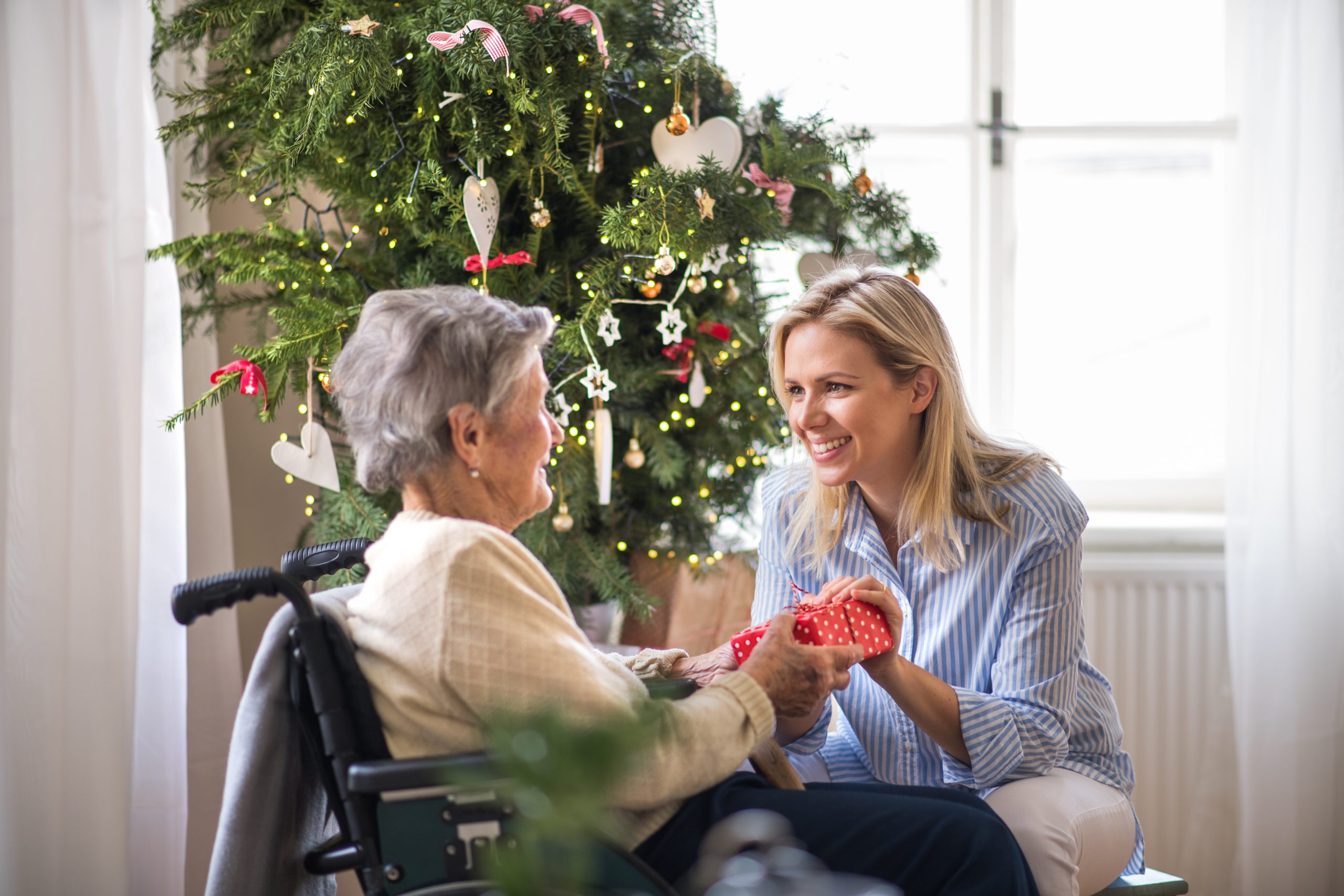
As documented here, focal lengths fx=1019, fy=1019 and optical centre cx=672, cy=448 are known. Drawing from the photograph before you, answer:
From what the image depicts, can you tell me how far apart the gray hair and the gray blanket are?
200 millimetres

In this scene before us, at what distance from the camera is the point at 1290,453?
2395mm

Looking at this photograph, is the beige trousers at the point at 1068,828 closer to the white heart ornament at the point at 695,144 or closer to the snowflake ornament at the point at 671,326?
the snowflake ornament at the point at 671,326

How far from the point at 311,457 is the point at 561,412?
43 cm

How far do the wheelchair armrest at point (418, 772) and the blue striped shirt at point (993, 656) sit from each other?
2.50 ft

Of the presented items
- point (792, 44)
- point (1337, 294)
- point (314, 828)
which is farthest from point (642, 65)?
point (1337, 294)

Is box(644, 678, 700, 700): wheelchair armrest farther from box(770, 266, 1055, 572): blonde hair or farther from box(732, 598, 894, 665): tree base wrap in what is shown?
box(770, 266, 1055, 572): blonde hair

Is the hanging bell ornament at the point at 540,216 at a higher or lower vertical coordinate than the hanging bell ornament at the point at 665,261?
higher

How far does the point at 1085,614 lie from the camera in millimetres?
2611

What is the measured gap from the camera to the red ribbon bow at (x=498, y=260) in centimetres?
174

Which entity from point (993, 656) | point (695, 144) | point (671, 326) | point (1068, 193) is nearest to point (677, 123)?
point (695, 144)

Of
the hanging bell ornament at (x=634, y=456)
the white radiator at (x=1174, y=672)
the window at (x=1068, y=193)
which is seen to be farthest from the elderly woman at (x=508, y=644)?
the window at (x=1068, y=193)

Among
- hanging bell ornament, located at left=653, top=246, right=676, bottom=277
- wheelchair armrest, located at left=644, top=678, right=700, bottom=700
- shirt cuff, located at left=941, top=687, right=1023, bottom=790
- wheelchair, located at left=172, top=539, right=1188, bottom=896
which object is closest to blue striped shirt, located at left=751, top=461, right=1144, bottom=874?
shirt cuff, located at left=941, top=687, right=1023, bottom=790

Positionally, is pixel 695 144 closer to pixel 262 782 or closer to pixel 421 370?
pixel 421 370

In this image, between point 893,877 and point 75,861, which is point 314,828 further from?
point 75,861
